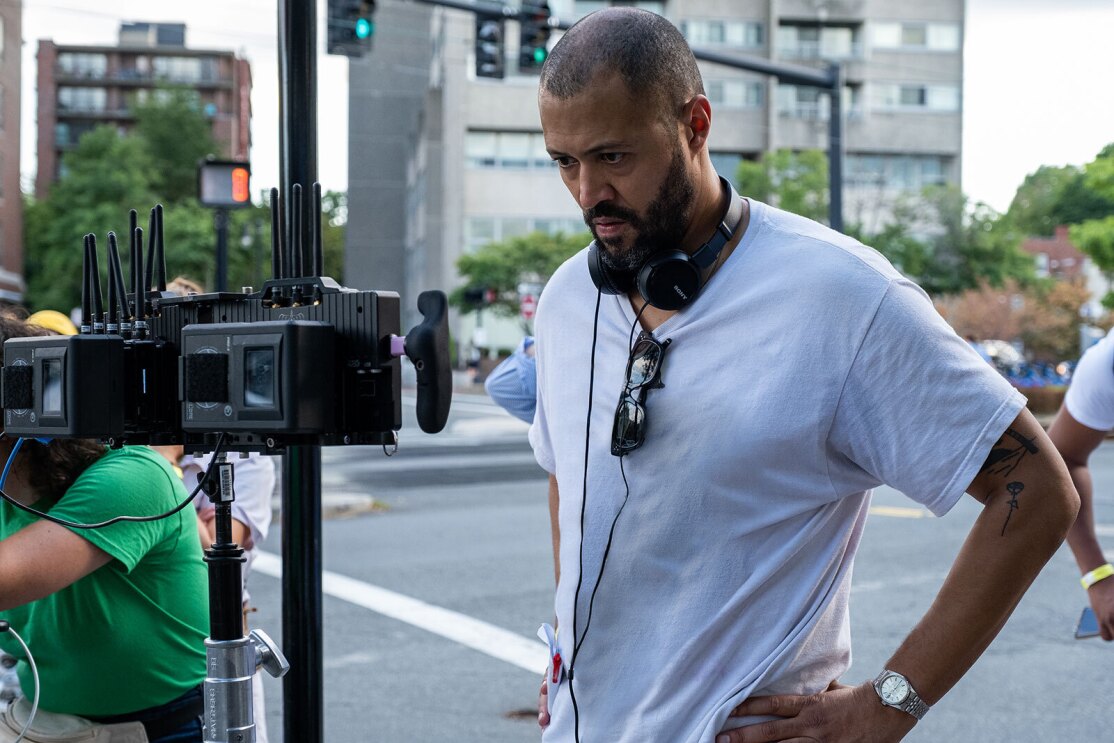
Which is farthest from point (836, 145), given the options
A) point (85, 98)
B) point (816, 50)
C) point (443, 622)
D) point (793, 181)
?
point (85, 98)

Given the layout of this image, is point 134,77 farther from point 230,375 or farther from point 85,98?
point 230,375

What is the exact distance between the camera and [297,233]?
6.66 feet

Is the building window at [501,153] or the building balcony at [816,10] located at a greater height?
the building balcony at [816,10]

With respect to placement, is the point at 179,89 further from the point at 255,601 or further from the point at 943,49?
the point at 255,601

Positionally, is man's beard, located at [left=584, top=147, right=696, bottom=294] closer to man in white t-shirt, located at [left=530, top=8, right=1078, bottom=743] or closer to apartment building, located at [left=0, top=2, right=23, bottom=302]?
man in white t-shirt, located at [left=530, top=8, right=1078, bottom=743]

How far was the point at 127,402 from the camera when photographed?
208cm

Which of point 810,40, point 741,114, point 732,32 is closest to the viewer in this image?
point 741,114

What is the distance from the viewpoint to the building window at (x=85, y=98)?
10494cm

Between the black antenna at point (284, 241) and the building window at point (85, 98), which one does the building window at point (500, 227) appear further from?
the building window at point (85, 98)

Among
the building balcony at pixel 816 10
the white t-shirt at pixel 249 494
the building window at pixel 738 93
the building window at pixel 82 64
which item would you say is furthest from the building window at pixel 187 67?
the white t-shirt at pixel 249 494

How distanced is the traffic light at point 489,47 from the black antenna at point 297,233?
42.7ft

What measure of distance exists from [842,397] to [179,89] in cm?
8710

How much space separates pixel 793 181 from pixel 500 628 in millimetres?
40716

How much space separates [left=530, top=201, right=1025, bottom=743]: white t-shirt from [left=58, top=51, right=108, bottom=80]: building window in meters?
113
